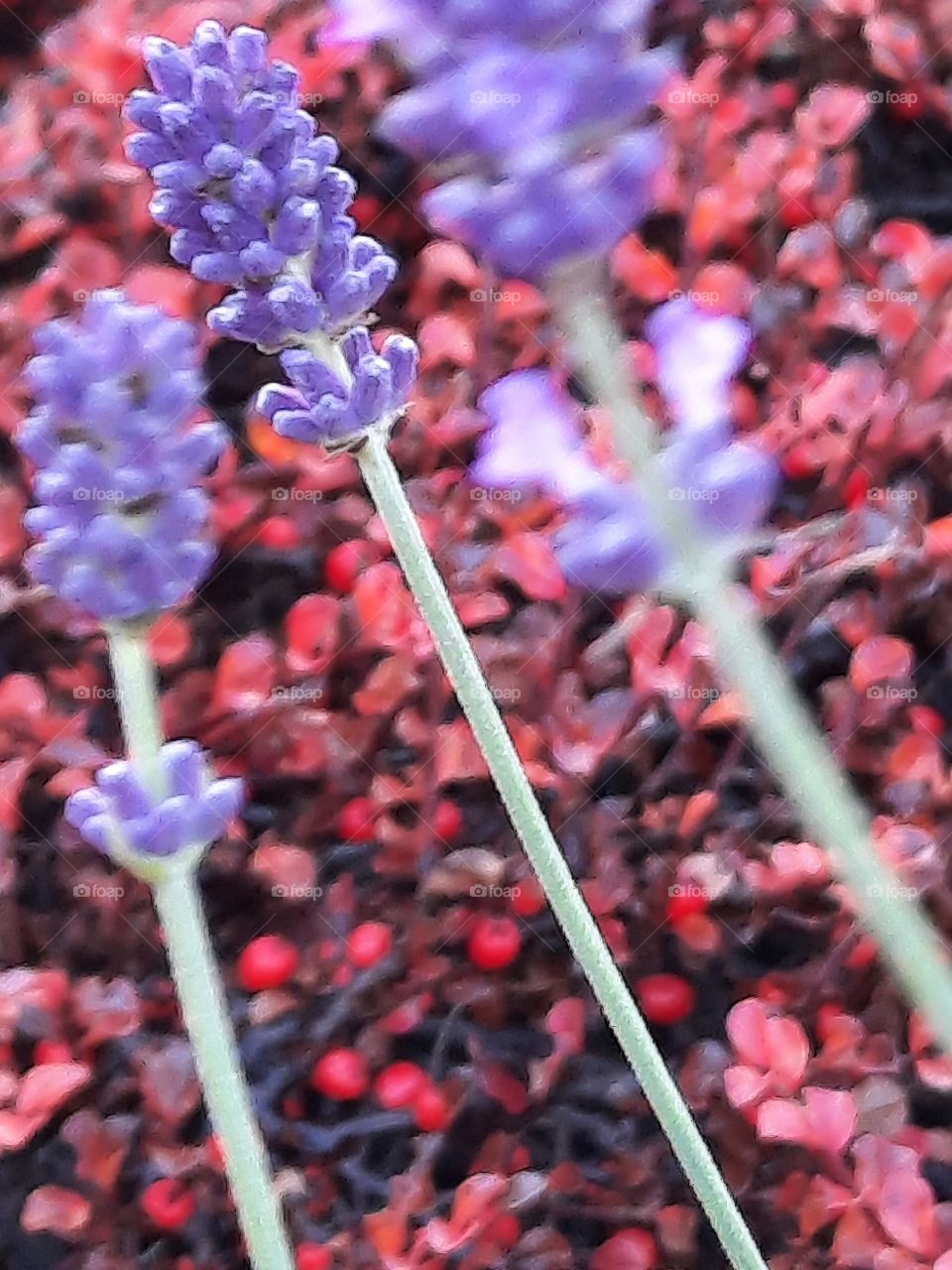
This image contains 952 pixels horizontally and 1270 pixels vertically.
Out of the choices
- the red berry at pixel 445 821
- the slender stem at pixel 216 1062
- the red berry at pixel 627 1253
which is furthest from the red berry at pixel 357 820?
the slender stem at pixel 216 1062

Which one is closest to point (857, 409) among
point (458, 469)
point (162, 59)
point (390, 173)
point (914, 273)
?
point (914, 273)

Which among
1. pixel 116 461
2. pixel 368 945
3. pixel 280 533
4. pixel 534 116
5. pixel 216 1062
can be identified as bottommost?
pixel 368 945

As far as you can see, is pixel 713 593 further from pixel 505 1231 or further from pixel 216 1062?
pixel 505 1231

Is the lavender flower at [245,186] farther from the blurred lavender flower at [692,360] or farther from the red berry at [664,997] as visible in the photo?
the red berry at [664,997]

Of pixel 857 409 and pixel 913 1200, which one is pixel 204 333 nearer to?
pixel 857 409

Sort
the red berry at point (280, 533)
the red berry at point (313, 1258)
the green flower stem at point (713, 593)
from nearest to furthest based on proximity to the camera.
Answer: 1. the green flower stem at point (713, 593)
2. the red berry at point (313, 1258)
3. the red berry at point (280, 533)

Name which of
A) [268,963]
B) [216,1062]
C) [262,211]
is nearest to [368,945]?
[268,963]
